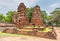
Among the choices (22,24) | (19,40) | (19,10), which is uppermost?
(19,10)

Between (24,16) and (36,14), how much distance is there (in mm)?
4004

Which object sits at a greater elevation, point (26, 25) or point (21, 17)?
point (21, 17)

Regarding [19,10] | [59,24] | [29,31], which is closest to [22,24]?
[19,10]

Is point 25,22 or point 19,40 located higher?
point 25,22

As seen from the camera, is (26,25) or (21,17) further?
(26,25)

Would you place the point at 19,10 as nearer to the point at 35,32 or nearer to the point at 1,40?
the point at 35,32

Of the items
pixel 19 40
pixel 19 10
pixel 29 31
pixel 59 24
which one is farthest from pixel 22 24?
pixel 59 24

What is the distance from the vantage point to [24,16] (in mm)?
26359

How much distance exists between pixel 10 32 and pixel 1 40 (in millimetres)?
7567

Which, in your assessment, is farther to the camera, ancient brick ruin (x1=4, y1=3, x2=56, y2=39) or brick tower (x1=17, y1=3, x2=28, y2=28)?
brick tower (x1=17, y1=3, x2=28, y2=28)

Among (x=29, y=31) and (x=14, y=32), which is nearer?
(x=29, y=31)

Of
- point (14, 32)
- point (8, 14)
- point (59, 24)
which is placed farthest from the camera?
point (8, 14)

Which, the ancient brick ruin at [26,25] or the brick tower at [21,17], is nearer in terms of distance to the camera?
the ancient brick ruin at [26,25]

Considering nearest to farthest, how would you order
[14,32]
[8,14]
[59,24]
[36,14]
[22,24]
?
[14,32] → [22,24] → [36,14] → [59,24] → [8,14]
